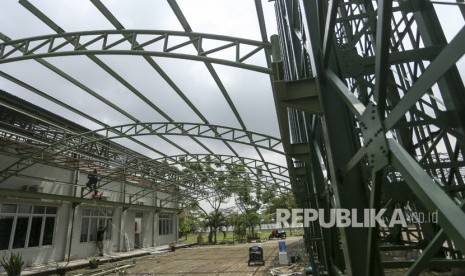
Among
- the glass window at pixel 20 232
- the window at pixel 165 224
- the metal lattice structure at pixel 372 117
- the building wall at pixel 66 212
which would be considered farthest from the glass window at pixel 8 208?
the window at pixel 165 224

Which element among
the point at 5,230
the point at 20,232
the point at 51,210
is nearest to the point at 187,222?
the point at 51,210

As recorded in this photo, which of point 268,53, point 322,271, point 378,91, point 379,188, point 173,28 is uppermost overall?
point 173,28

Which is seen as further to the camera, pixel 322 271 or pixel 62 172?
pixel 62 172

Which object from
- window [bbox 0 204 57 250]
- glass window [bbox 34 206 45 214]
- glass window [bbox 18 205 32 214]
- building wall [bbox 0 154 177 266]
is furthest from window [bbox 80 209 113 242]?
glass window [bbox 18 205 32 214]

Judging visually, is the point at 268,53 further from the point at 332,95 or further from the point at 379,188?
the point at 379,188

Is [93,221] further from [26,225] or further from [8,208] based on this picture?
[8,208]

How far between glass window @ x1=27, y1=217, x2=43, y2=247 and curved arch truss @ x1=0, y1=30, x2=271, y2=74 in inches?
551

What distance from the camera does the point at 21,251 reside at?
706 inches

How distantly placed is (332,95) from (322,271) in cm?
670

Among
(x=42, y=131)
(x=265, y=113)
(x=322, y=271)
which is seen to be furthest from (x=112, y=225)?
(x=322, y=271)

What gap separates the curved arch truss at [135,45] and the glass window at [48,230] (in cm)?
1479

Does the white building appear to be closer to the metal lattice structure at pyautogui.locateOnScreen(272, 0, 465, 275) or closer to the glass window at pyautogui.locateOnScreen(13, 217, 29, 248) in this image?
the glass window at pyautogui.locateOnScreen(13, 217, 29, 248)

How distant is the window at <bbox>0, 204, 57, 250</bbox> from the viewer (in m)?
17.3

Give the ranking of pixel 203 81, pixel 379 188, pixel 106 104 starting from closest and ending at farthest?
pixel 379 188 < pixel 203 81 < pixel 106 104
